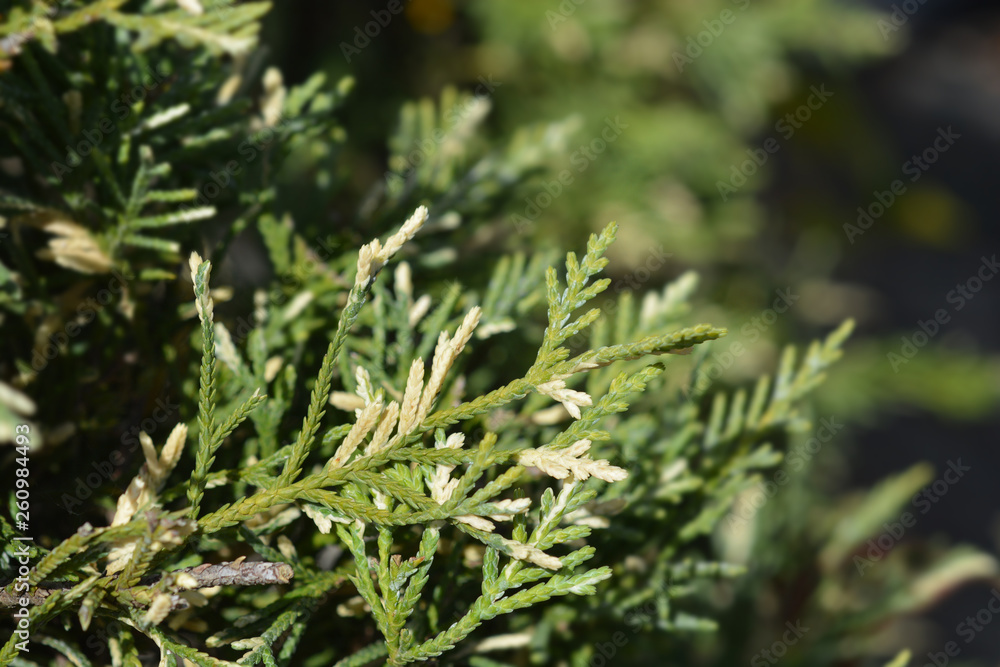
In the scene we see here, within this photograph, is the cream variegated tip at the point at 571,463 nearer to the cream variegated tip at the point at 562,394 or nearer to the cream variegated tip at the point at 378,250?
→ the cream variegated tip at the point at 562,394

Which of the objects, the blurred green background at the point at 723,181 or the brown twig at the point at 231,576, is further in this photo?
the blurred green background at the point at 723,181

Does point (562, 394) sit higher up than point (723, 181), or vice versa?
point (562, 394)

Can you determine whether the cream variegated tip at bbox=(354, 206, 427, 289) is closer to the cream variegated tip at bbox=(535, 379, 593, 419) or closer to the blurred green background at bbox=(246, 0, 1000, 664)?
the cream variegated tip at bbox=(535, 379, 593, 419)

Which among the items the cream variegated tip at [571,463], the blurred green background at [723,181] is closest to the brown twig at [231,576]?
the cream variegated tip at [571,463]

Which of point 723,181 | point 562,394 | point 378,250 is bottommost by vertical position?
point 723,181

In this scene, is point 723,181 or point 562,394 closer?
point 562,394

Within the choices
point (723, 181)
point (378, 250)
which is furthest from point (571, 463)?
point (723, 181)

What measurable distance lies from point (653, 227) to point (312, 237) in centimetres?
128

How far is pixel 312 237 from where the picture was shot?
3.42 feet

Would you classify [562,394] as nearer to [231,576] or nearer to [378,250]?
[378,250]

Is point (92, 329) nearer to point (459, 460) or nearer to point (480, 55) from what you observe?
point (459, 460)

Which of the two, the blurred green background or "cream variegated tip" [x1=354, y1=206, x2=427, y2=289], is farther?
the blurred green background

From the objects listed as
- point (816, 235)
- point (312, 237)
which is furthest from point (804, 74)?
point (312, 237)

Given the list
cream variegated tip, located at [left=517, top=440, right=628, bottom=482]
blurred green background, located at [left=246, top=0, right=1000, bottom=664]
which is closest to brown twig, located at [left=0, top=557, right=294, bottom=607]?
cream variegated tip, located at [left=517, top=440, right=628, bottom=482]
